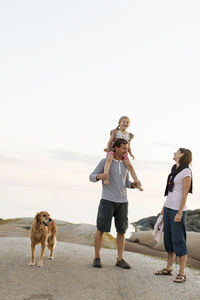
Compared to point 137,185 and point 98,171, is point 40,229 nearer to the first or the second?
point 98,171

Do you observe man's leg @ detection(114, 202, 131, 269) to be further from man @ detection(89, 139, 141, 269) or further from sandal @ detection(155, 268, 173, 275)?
sandal @ detection(155, 268, 173, 275)

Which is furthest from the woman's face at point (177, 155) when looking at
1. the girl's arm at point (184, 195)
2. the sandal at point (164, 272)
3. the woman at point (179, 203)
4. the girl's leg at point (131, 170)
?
the sandal at point (164, 272)

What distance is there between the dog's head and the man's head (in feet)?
6.28

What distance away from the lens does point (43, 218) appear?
7.49m

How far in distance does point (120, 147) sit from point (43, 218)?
2133mm

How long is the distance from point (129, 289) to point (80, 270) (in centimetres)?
132

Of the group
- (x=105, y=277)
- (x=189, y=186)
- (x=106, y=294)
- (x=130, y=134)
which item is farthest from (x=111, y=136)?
(x=106, y=294)

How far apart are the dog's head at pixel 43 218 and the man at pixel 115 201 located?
1051 mm

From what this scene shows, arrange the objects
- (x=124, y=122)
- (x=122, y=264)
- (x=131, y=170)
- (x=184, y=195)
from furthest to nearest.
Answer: (x=124, y=122)
(x=131, y=170)
(x=122, y=264)
(x=184, y=195)

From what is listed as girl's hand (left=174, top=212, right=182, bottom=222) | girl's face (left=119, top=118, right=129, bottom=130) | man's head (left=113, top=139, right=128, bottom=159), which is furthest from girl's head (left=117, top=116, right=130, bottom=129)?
girl's hand (left=174, top=212, right=182, bottom=222)

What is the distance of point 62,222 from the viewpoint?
17.4 meters

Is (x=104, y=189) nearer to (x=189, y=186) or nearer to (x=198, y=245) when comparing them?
(x=189, y=186)

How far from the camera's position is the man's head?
305 inches

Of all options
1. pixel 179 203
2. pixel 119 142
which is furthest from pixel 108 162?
pixel 179 203
